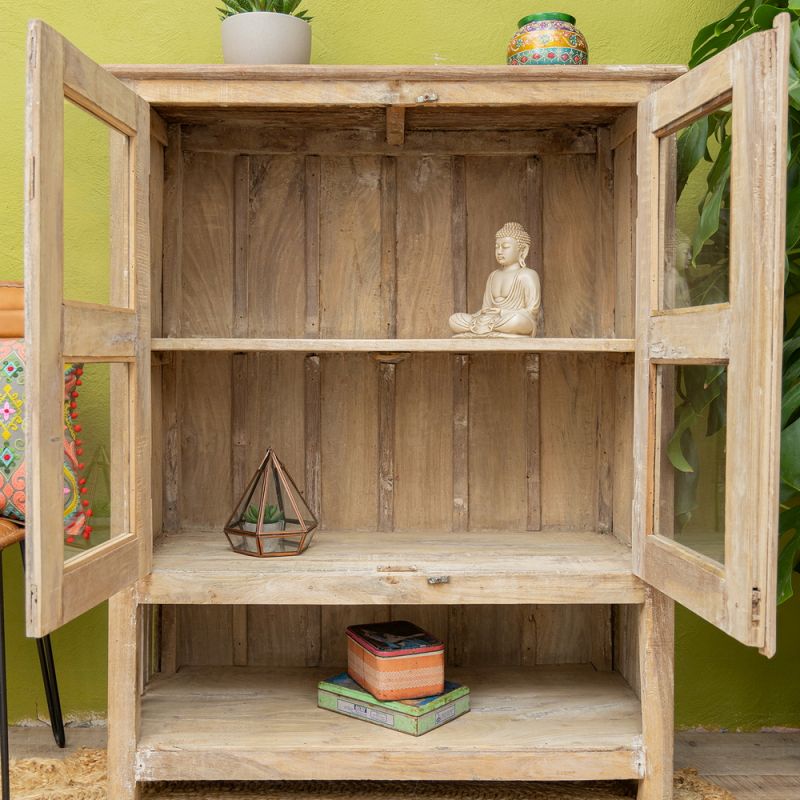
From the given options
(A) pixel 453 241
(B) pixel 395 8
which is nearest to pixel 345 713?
(A) pixel 453 241

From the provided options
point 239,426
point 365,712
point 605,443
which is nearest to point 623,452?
point 605,443

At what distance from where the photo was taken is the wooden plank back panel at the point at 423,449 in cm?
229

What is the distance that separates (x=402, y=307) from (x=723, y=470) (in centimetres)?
96

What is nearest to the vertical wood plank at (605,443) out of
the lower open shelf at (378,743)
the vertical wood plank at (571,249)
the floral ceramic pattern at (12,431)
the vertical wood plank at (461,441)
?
the vertical wood plank at (571,249)

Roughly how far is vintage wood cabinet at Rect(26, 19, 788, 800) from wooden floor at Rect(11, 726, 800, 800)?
267 millimetres

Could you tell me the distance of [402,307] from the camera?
7.47 ft

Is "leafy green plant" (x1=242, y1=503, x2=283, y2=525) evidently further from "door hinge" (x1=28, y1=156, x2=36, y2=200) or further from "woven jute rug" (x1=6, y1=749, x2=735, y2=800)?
"door hinge" (x1=28, y1=156, x2=36, y2=200)

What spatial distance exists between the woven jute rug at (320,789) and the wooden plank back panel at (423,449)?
24.0 inches

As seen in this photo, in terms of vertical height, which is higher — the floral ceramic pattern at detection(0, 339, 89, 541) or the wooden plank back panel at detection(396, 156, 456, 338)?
the wooden plank back panel at detection(396, 156, 456, 338)

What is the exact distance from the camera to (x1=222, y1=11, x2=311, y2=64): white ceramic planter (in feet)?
6.25

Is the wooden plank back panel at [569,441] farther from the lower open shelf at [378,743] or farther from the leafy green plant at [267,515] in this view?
the leafy green plant at [267,515]

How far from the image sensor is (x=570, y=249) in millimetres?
2273

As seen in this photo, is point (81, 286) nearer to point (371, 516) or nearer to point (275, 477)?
point (275, 477)

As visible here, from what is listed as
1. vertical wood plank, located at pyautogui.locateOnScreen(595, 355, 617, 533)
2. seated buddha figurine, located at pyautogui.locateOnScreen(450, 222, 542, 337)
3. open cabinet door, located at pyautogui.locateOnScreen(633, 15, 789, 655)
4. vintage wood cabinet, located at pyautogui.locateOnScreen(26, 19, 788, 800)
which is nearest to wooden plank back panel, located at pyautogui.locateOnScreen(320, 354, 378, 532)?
vintage wood cabinet, located at pyautogui.locateOnScreen(26, 19, 788, 800)
